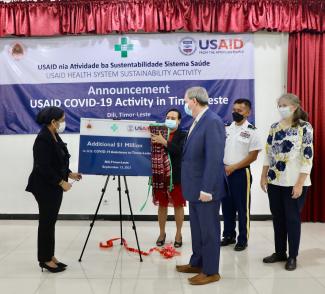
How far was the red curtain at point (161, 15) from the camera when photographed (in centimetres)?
470

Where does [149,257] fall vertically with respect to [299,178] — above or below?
below

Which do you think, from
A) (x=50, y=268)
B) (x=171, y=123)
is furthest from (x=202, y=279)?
(x=171, y=123)

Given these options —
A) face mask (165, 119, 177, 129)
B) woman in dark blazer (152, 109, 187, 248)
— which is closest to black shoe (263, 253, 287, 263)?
woman in dark blazer (152, 109, 187, 248)

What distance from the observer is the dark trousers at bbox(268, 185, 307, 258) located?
3088mm

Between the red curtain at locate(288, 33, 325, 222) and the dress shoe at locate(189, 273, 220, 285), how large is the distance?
254 centimetres

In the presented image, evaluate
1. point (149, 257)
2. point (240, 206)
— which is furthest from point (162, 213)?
point (240, 206)

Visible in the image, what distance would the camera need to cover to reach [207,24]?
474cm

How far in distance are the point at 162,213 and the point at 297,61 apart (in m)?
2.61

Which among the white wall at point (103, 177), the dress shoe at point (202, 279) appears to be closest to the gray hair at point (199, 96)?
the dress shoe at point (202, 279)

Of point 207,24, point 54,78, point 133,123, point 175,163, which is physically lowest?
point 175,163

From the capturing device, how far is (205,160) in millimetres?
2664

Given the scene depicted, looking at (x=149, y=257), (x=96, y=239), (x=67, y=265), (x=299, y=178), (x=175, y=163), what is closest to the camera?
(x=299, y=178)

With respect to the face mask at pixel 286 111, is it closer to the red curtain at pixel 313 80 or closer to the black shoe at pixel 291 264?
the black shoe at pixel 291 264

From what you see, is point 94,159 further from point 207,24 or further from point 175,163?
point 207,24
